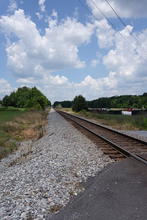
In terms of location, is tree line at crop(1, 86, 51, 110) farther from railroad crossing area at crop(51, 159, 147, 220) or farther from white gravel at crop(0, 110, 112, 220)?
railroad crossing area at crop(51, 159, 147, 220)

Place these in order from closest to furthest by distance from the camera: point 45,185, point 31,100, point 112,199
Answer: point 112,199 → point 45,185 → point 31,100

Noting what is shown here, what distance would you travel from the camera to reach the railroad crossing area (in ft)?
13.6

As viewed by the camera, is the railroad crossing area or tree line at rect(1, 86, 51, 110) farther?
tree line at rect(1, 86, 51, 110)

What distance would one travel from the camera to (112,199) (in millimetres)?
4828

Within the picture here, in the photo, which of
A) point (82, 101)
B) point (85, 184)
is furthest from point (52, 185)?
point (82, 101)

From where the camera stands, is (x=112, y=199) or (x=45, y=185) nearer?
(x=112, y=199)

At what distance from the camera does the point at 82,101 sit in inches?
3403

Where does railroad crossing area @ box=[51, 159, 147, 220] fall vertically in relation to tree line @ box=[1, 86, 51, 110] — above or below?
below

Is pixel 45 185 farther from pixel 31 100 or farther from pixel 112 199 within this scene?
pixel 31 100

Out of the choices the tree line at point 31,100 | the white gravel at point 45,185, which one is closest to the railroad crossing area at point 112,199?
the white gravel at point 45,185

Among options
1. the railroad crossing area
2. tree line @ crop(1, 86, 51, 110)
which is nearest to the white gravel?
the railroad crossing area

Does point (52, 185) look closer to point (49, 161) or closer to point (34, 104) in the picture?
point (49, 161)

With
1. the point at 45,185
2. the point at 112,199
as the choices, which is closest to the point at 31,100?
the point at 45,185

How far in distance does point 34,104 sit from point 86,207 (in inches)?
3428
